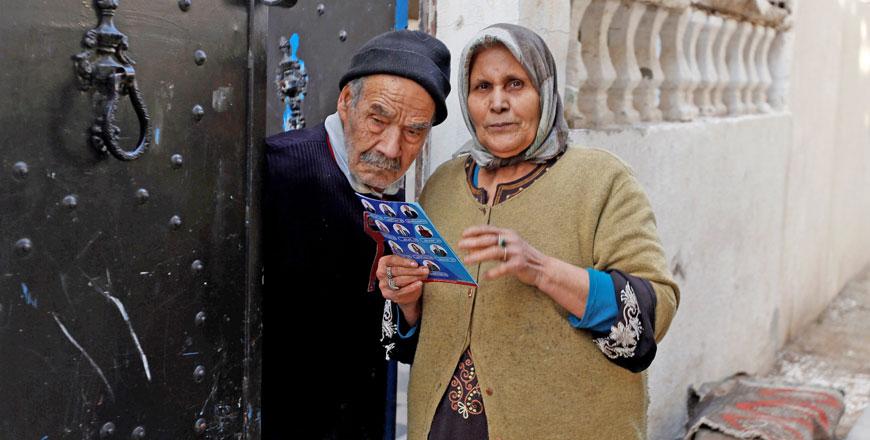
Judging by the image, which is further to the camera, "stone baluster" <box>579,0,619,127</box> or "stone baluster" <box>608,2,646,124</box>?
"stone baluster" <box>608,2,646,124</box>

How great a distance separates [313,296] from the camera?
241 cm

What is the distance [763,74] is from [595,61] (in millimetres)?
2238

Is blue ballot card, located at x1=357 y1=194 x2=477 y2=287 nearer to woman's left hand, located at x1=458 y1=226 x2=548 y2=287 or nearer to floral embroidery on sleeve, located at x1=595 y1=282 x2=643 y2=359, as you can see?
woman's left hand, located at x1=458 y1=226 x2=548 y2=287

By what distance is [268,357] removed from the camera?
2434mm

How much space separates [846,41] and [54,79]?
22.0 ft

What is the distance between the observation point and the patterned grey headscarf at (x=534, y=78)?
202 cm

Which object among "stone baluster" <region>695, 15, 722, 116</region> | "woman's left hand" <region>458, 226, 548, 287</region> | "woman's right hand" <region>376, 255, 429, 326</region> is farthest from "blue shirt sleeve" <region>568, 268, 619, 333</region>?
"stone baluster" <region>695, 15, 722, 116</region>

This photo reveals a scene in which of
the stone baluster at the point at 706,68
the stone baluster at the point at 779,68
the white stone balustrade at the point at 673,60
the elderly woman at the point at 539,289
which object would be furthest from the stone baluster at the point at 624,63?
the stone baluster at the point at 779,68

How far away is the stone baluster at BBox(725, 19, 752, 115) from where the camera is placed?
16.0ft

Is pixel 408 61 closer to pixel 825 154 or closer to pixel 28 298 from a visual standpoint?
pixel 28 298

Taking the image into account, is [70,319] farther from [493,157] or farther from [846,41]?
[846,41]

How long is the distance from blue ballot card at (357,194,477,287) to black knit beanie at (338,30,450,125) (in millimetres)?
379

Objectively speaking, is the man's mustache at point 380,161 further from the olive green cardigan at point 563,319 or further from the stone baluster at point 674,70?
the stone baluster at point 674,70

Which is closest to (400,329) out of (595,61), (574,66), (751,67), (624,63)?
(574,66)
